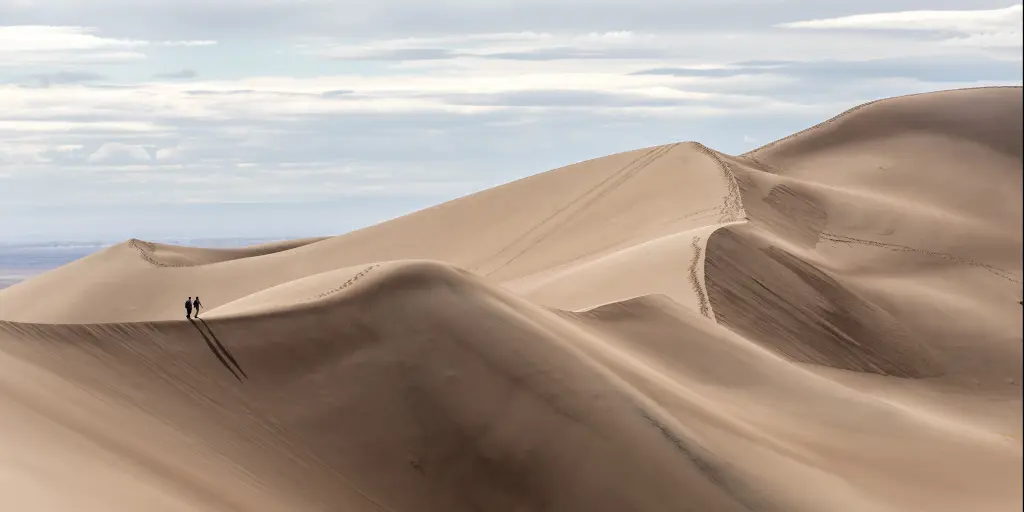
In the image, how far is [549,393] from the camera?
22484 mm

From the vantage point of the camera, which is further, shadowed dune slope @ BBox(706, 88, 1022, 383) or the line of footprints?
shadowed dune slope @ BBox(706, 88, 1022, 383)

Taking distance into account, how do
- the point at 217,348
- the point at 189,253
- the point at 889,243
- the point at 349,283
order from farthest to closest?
the point at 189,253, the point at 889,243, the point at 349,283, the point at 217,348

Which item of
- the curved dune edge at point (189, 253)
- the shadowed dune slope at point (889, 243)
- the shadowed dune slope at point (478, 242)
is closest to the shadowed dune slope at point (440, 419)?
the shadowed dune slope at point (889, 243)

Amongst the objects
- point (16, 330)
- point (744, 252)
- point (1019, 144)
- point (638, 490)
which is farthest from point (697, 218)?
point (16, 330)

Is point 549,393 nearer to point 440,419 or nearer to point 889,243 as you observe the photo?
point 440,419

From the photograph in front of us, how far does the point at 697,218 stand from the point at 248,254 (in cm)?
3330

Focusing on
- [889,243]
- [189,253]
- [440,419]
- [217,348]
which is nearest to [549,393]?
[440,419]

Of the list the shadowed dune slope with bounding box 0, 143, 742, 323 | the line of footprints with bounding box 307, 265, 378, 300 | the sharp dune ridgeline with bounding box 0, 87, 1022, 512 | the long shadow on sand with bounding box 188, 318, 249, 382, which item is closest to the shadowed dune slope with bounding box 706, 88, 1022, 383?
the sharp dune ridgeline with bounding box 0, 87, 1022, 512

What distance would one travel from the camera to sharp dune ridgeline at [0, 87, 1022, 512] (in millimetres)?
19359

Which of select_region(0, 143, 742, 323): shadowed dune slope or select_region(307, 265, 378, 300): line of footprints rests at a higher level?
select_region(307, 265, 378, 300): line of footprints

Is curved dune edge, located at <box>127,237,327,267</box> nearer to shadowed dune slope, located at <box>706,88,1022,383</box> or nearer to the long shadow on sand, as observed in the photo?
shadowed dune slope, located at <box>706,88,1022,383</box>

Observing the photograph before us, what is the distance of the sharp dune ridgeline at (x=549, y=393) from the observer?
19.4m

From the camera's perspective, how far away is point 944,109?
64.9 metres

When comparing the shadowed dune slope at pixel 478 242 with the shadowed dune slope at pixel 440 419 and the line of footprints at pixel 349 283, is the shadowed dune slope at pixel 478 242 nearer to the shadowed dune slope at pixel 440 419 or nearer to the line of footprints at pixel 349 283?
the line of footprints at pixel 349 283
